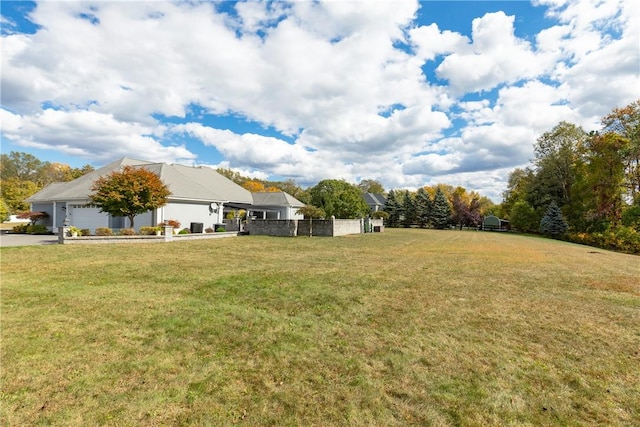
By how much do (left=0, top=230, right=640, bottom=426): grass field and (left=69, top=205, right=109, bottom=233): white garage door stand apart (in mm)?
15550

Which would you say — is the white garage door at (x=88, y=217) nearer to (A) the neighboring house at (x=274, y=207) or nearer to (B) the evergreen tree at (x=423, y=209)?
(A) the neighboring house at (x=274, y=207)

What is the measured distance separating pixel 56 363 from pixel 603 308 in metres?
8.30

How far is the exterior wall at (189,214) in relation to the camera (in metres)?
20.7

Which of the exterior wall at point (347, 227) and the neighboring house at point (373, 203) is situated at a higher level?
the neighboring house at point (373, 203)

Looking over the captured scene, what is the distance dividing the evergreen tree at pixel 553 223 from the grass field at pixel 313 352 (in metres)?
32.3

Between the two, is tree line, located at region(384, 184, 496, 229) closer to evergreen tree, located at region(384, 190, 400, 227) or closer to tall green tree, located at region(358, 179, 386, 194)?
evergreen tree, located at region(384, 190, 400, 227)

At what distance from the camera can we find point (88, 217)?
2098 centimetres

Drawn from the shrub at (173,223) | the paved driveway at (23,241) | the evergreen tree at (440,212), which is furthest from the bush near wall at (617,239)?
the paved driveway at (23,241)

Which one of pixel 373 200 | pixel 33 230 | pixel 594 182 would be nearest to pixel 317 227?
pixel 33 230

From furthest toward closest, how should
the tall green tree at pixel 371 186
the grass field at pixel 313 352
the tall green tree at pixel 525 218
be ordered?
the tall green tree at pixel 371 186
the tall green tree at pixel 525 218
the grass field at pixel 313 352

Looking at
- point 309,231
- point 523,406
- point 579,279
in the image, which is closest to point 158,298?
point 523,406

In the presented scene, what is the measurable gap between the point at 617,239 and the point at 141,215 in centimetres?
3473

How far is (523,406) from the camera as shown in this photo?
2676 millimetres

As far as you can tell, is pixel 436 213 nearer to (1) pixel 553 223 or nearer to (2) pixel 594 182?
(1) pixel 553 223
